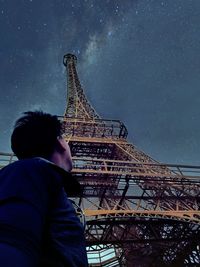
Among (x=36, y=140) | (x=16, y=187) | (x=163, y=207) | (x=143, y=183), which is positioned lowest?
(x=16, y=187)

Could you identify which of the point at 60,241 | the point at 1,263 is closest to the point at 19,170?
the point at 60,241

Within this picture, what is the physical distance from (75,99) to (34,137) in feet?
99.6

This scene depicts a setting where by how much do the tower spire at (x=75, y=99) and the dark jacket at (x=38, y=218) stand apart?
25.5 meters

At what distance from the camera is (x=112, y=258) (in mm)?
22234

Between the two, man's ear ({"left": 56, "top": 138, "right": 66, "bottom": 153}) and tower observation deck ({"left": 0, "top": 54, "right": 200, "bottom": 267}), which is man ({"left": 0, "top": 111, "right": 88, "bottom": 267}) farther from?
tower observation deck ({"left": 0, "top": 54, "right": 200, "bottom": 267})

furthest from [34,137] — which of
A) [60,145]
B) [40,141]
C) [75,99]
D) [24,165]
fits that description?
[75,99]

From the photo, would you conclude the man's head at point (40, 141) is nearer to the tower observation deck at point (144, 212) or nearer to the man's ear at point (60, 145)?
the man's ear at point (60, 145)

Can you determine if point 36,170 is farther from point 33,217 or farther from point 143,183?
point 143,183

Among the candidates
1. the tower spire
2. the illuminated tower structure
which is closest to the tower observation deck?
the illuminated tower structure

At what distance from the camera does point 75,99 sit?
32.0m

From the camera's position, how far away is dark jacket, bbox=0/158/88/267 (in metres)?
1.11

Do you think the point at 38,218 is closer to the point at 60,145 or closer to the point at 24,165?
the point at 24,165

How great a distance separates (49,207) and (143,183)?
44.8ft

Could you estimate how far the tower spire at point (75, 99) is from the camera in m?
28.8
